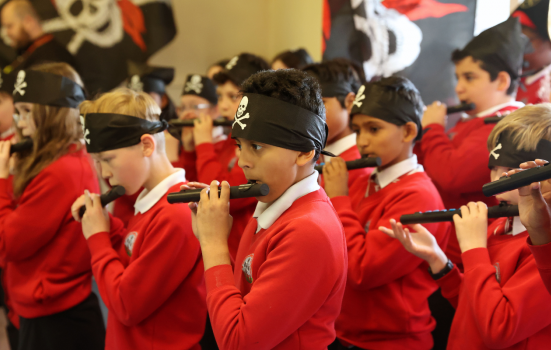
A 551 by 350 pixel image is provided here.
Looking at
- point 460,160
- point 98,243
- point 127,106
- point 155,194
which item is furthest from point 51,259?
point 460,160

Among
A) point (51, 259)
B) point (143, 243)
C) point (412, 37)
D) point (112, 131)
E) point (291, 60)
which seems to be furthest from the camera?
point (291, 60)

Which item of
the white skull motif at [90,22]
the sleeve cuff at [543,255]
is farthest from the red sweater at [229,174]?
the white skull motif at [90,22]

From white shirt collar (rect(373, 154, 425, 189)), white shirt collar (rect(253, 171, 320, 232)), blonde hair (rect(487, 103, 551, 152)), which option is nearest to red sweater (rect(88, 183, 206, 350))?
white shirt collar (rect(253, 171, 320, 232))

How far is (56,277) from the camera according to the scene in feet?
6.44

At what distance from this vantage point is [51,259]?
1.96 metres

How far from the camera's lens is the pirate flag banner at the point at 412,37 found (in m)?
2.70

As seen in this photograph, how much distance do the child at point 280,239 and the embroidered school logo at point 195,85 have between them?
7.12 feet

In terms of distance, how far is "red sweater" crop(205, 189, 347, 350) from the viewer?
42.1 inches

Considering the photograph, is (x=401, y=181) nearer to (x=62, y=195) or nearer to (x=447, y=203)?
(x=447, y=203)

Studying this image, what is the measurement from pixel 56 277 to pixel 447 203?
6.05 ft

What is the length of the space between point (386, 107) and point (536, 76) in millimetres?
1032

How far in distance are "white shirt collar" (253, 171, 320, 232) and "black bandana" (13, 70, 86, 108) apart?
1.40 m

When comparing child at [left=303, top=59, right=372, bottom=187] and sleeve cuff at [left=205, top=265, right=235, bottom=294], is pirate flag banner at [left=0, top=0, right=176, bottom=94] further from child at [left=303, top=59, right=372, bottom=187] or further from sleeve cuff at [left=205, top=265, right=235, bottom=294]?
sleeve cuff at [left=205, top=265, right=235, bottom=294]

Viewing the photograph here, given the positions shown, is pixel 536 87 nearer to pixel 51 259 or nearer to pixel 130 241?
pixel 130 241
